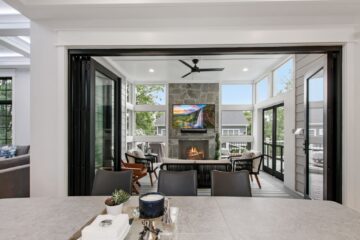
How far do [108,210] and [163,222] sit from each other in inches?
13.4

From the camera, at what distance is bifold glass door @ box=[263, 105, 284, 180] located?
5.57 metres

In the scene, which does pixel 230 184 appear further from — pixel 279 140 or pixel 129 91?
pixel 129 91

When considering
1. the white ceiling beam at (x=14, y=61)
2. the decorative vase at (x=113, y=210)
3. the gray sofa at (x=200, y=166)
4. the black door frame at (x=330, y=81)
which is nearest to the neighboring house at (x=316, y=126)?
the black door frame at (x=330, y=81)

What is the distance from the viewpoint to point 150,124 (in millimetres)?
7543

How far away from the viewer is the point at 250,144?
7.43m

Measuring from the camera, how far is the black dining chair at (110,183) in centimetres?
204

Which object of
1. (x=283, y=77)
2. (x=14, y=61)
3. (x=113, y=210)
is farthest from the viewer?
(x=14, y=61)

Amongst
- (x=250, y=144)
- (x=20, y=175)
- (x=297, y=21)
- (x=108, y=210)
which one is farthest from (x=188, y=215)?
(x=250, y=144)

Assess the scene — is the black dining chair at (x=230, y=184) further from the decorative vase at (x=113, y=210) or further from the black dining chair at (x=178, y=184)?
the decorative vase at (x=113, y=210)

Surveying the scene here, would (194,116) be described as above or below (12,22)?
below

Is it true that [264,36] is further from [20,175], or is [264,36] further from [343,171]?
[20,175]

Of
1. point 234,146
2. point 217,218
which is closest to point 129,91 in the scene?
point 234,146

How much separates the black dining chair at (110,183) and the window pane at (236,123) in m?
5.74

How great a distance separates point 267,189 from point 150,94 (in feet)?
15.3
